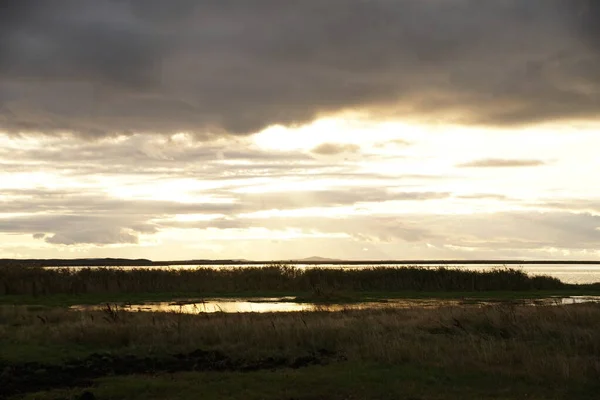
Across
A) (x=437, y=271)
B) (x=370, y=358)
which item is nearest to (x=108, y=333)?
(x=370, y=358)

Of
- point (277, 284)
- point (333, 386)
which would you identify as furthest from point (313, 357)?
point (277, 284)

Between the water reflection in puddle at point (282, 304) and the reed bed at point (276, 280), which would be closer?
the water reflection in puddle at point (282, 304)

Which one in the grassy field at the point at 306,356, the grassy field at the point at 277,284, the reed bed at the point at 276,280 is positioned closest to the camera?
the grassy field at the point at 306,356

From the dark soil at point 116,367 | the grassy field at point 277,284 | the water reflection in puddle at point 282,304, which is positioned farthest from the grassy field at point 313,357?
the grassy field at point 277,284

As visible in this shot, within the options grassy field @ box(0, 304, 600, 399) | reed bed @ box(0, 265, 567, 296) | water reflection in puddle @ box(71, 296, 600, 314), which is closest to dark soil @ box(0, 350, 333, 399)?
grassy field @ box(0, 304, 600, 399)

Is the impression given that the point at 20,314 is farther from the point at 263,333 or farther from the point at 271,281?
the point at 271,281

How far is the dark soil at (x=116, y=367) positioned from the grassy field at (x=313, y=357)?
32 mm

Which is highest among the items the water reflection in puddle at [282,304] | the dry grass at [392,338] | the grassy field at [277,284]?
the grassy field at [277,284]

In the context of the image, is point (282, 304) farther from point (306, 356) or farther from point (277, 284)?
point (306, 356)

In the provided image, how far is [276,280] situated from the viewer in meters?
60.4

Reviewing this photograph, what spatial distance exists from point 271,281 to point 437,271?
1656cm

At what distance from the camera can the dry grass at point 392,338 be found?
18906mm

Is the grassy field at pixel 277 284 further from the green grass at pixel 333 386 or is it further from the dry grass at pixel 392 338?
the green grass at pixel 333 386

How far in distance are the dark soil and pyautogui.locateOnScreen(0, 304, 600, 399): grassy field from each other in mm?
32
